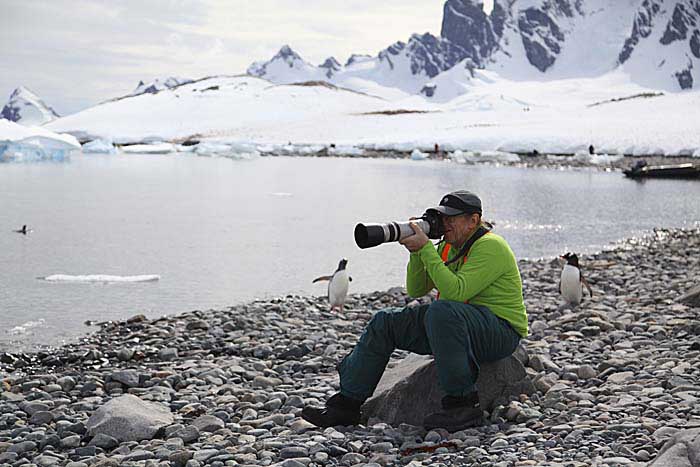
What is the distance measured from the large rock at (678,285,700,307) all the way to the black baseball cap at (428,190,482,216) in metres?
4.68

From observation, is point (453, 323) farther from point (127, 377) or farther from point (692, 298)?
point (692, 298)

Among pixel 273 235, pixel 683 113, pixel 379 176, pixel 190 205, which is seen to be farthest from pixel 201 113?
pixel 273 235

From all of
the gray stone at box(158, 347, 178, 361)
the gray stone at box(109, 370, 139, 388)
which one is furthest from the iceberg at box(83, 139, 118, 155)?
the gray stone at box(109, 370, 139, 388)

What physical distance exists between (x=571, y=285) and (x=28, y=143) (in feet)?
139

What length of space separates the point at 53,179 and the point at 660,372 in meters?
31.5

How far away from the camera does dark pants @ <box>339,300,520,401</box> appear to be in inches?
188

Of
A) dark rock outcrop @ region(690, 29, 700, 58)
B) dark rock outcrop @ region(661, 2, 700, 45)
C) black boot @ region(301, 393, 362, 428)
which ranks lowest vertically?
black boot @ region(301, 393, 362, 428)

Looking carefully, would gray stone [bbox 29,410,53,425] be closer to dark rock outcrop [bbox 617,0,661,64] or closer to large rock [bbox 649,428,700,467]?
large rock [bbox 649,428,700,467]

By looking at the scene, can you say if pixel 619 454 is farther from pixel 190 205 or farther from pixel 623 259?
pixel 190 205

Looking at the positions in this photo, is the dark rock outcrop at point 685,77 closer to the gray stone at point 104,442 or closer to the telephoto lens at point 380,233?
the telephoto lens at point 380,233

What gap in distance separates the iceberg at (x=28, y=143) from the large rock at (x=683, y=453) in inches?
1789

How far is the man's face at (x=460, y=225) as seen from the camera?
4914mm

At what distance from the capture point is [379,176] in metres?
38.8

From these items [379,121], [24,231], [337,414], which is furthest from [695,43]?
[337,414]
